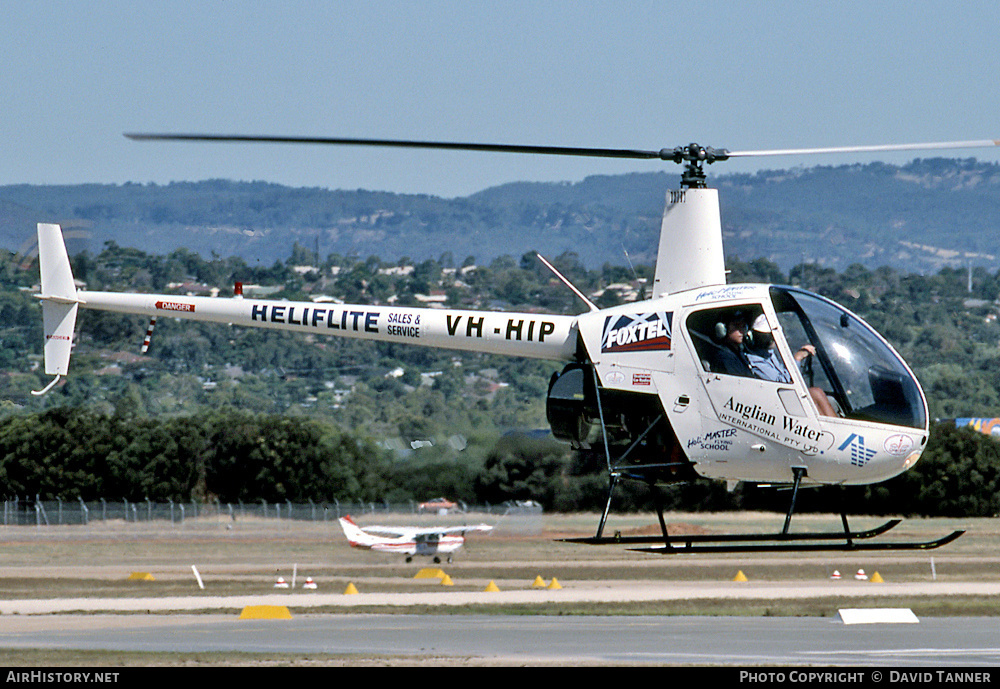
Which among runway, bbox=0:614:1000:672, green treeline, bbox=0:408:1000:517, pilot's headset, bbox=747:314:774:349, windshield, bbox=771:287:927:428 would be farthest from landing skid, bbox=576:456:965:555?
green treeline, bbox=0:408:1000:517

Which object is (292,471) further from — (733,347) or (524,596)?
(733,347)

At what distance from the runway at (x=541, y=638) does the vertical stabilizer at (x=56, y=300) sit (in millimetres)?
6028

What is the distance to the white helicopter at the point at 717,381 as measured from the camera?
14.7 meters

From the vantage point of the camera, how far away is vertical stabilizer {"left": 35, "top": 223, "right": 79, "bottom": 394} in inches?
880

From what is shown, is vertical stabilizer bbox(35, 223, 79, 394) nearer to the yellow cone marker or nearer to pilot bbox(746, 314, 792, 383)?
the yellow cone marker

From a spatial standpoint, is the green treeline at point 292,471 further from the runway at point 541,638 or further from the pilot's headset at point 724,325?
the pilot's headset at point 724,325

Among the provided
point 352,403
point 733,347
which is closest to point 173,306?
point 733,347

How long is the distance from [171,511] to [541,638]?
37065mm

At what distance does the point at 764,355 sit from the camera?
48.8 ft

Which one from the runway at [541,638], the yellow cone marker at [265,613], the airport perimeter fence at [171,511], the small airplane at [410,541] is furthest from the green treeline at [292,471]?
the runway at [541,638]

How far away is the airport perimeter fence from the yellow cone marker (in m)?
23.7

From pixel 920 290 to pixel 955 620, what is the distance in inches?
6924
